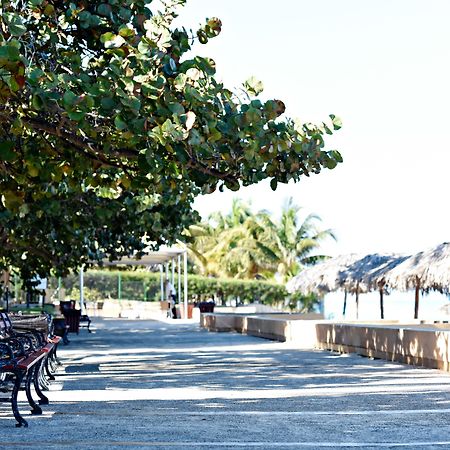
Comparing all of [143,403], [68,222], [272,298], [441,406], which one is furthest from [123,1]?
[272,298]

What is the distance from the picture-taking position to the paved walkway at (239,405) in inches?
322

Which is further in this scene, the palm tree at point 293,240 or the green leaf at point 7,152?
the palm tree at point 293,240

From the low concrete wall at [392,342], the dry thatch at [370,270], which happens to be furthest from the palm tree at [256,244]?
the low concrete wall at [392,342]

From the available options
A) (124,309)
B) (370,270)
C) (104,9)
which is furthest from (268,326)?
(124,309)

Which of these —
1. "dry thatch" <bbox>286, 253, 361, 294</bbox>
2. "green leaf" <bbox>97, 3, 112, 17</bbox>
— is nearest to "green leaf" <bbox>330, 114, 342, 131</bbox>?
"green leaf" <bbox>97, 3, 112, 17</bbox>

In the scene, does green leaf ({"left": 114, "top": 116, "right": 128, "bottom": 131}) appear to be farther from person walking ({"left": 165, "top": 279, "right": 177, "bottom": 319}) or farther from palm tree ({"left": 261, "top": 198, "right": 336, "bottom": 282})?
palm tree ({"left": 261, "top": 198, "right": 336, "bottom": 282})

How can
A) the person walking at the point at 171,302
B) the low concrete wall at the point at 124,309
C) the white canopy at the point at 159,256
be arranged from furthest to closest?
the low concrete wall at the point at 124,309 < the person walking at the point at 171,302 < the white canopy at the point at 159,256

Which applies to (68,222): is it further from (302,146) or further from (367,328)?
(302,146)

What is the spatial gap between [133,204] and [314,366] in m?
4.27

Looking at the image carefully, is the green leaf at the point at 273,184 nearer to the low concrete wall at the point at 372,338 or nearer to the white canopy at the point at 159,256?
the low concrete wall at the point at 372,338

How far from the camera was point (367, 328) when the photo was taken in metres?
18.9

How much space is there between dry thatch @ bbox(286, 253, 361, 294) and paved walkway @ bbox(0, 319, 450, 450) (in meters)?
15.8

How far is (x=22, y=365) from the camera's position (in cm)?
886

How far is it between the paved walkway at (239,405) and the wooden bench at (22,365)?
0.18 metres
